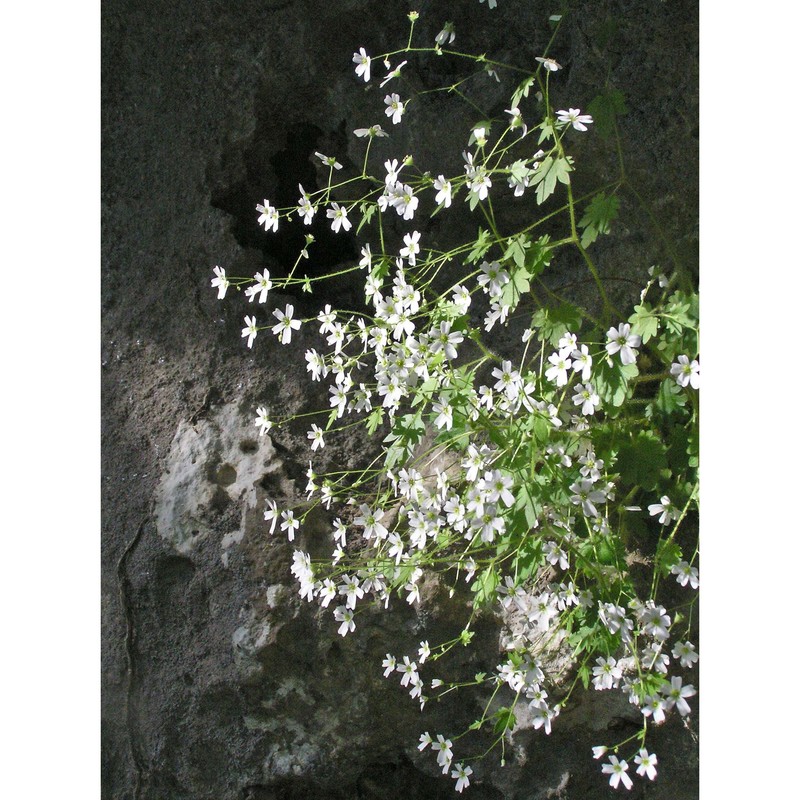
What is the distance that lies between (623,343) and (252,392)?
102cm


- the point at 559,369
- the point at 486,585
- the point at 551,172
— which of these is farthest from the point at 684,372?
the point at 486,585

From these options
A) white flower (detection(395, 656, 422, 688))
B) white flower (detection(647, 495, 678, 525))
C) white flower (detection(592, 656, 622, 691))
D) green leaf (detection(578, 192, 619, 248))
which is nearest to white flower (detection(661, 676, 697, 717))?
white flower (detection(592, 656, 622, 691))

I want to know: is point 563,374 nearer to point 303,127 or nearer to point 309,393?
point 309,393

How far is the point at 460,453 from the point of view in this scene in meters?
1.76

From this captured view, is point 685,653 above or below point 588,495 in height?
below

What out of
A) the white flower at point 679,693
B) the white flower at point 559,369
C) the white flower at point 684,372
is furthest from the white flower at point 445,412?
the white flower at point 679,693

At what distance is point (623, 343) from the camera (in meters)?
1.38

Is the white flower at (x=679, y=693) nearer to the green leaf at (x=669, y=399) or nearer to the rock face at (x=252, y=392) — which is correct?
the rock face at (x=252, y=392)

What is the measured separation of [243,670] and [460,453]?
75cm

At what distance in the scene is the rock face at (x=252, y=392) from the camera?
6.03 ft

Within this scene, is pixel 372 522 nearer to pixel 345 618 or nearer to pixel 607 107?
pixel 345 618

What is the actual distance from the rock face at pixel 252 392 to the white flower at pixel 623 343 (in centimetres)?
47

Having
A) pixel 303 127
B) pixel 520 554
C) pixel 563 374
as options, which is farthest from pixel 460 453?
pixel 303 127

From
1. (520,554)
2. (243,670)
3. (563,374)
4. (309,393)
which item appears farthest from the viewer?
(309,393)
